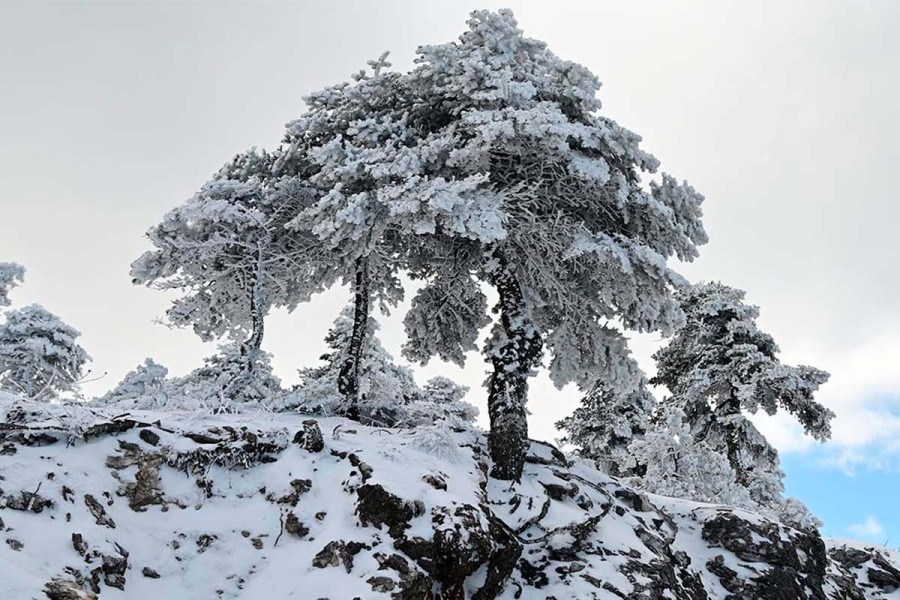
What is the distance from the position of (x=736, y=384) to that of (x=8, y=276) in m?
27.6

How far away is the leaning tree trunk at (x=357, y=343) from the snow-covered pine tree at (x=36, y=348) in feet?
50.6

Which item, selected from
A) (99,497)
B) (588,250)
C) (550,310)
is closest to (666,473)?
(550,310)

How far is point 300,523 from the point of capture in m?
7.02

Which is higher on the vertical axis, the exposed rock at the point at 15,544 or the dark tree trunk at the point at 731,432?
the dark tree trunk at the point at 731,432

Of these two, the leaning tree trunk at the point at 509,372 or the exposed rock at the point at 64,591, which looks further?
the leaning tree trunk at the point at 509,372

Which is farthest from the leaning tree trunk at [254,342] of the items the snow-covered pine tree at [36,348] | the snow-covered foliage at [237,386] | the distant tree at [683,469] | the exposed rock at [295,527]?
the snow-covered pine tree at [36,348]

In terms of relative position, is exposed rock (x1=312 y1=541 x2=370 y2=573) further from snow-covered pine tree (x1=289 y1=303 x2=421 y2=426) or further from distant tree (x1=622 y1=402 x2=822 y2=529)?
distant tree (x1=622 y1=402 x2=822 y2=529)

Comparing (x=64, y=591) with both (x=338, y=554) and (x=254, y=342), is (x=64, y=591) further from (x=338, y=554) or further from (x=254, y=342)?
(x=254, y=342)

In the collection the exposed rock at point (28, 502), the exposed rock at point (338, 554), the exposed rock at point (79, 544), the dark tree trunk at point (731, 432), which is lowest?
the exposed rock at point (79, 544)

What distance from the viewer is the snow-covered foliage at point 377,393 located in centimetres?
1205

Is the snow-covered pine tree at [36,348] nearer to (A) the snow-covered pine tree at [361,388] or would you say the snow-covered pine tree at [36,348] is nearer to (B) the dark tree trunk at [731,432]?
(A) the snow-covered pine tree at [361,388]

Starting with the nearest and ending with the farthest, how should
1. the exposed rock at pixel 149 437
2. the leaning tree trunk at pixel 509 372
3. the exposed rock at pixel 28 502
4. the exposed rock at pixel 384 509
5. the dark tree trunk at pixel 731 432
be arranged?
1. the exposed rock at pixel 28 502
2. the exposed rock at pixel 384 509
3. the exposed rock at pixel 149 437
4. the leaning tree trunk at pixel 509 372
5. the dark tree trunk at pixel 731 432

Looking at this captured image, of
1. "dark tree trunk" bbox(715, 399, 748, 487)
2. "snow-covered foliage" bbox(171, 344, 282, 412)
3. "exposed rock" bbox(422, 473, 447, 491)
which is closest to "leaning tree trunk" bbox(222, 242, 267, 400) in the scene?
"snow-covered foliage" bbox(171, 344, 282, 412)

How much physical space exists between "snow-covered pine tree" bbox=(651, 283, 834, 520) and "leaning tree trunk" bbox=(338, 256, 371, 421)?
14.8 metres
